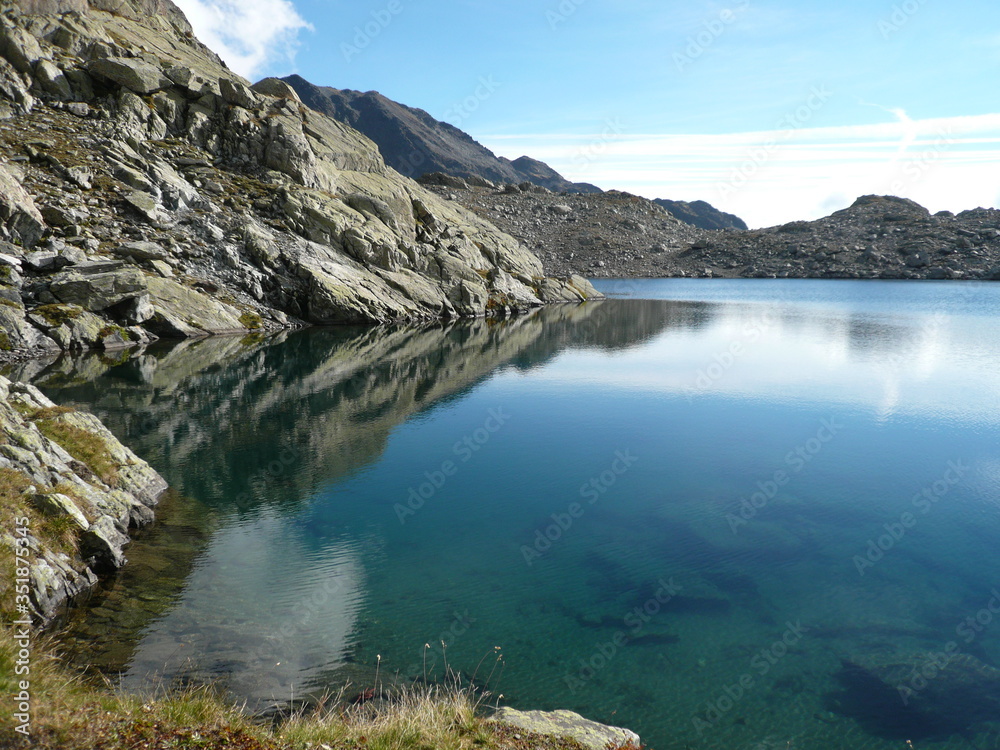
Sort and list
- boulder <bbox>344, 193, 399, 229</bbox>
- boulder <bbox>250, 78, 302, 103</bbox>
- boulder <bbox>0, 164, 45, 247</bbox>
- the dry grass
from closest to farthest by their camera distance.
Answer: the dry grass < boulder <bbox>0, 164, 45, 247</bbox> < boulder <bbox>344, 193, 399, 229</bbox> < boulder <bbox>250, 78, 302, 103</bbox>

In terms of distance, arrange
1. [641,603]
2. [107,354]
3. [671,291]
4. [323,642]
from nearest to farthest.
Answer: [323,642] → [641,603] → [107,354] → [671,291]

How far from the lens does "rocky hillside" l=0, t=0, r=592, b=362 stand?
45.3 metres

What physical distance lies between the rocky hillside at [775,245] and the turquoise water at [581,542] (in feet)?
422

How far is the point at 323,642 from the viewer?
11.8m

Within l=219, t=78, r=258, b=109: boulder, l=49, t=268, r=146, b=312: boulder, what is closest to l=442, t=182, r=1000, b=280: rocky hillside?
l=219, t=78, r=258, b=109: boulder

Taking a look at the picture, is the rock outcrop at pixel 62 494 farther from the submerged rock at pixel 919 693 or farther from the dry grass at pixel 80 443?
the submerged rock at pixel 919 693

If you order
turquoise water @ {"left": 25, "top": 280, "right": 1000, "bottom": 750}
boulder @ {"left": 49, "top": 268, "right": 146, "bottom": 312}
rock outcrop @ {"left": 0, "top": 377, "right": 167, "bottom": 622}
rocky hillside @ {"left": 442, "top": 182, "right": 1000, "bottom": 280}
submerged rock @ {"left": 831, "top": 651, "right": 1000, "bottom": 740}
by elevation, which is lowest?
submerged rock @ {"left": 831, "top": 651, "right": 1000, "bottom": 740}

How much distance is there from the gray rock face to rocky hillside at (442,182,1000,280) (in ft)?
493

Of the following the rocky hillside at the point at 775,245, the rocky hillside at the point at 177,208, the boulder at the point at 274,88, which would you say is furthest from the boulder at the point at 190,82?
the rocky hillside at the point at 775,245

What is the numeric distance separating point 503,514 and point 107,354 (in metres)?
35.9

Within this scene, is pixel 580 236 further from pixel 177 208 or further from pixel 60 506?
pixel 60 506

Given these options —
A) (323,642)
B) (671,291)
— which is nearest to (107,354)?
(323,642)

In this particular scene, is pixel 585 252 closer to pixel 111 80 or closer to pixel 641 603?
pixel 111 80

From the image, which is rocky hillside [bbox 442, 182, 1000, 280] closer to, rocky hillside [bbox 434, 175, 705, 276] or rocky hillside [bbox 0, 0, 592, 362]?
rocky hillside [bbox 434, 175, 705, 276]
